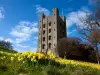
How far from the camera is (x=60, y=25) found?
75375mm

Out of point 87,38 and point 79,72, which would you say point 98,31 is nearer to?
point 87,38

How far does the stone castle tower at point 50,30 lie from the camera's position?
72619mm

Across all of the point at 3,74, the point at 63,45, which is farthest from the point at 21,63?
the point at 63,45

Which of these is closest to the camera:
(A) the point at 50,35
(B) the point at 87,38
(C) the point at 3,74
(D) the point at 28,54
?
(C) the point at 3,74

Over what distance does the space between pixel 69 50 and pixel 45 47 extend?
71.9 feet

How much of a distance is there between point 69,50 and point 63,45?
15.3 ft

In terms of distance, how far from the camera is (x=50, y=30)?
75.2 m

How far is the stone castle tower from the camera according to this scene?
72.6 m

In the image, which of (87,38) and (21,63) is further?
(87,38)

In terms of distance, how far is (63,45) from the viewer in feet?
189

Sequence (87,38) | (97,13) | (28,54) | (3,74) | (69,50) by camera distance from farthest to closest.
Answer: (69,50) → (87,38) → (97,13) → (28,54) → (3,74)

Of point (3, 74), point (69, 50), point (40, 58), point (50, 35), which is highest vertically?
point (50, 35)

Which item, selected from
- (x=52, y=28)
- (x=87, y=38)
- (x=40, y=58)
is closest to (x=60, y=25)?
(x=52, y=28)

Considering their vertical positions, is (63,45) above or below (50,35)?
below
